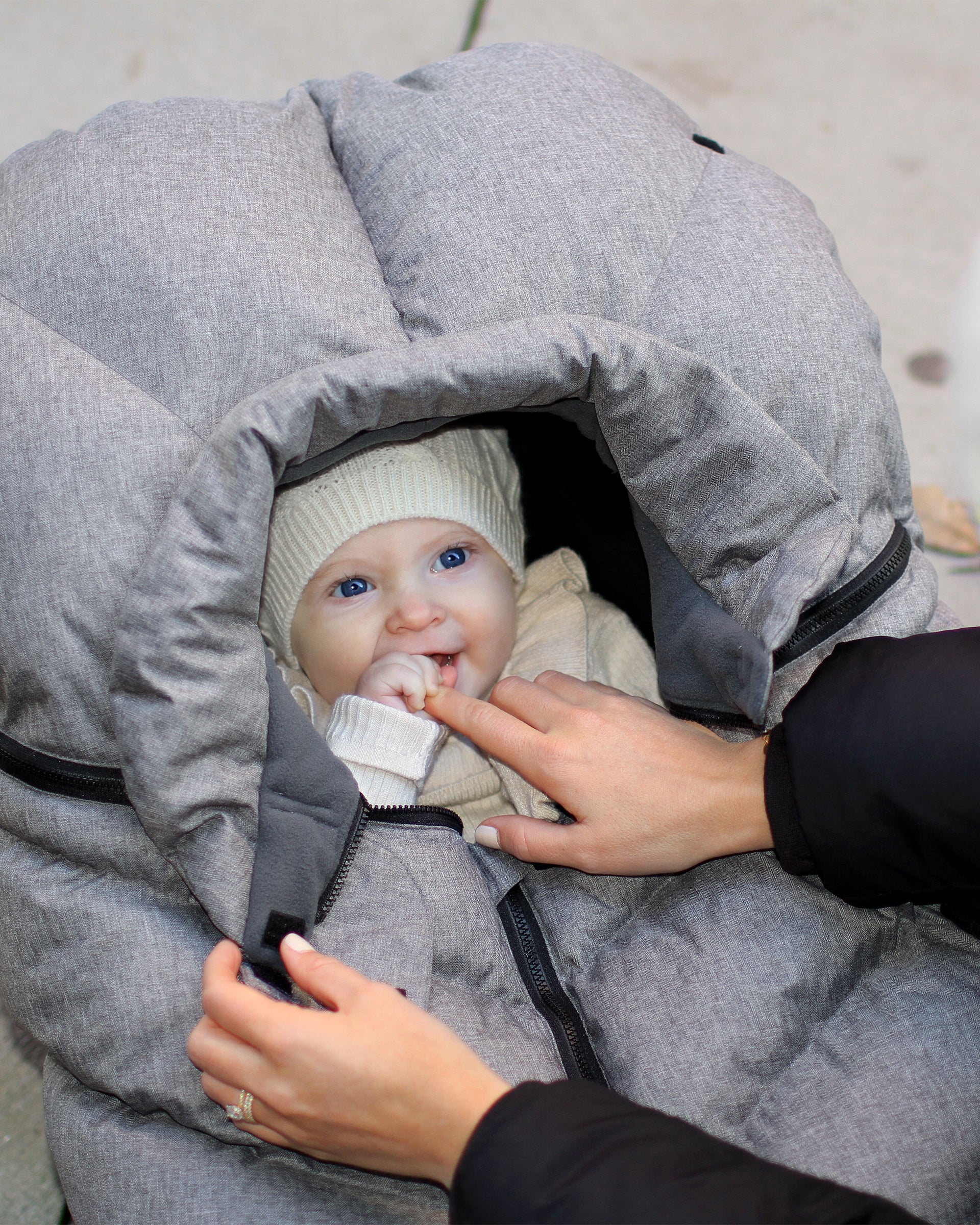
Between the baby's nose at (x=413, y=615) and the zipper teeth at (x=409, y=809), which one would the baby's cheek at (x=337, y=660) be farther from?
the zipper teeth at (x=409, y=809)

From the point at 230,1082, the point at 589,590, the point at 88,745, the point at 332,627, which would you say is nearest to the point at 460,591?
the point at 332,627

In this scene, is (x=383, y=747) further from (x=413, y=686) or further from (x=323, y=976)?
(x=323, y=976)

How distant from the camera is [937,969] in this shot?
0.91m

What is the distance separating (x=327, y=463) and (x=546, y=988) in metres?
0.49

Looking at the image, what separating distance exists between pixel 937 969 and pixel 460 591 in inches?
21.3

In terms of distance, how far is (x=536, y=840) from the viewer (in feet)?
3.21

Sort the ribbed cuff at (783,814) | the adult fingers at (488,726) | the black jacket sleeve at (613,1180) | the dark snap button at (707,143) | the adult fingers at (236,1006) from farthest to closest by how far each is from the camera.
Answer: the dark snap button at (707,143)
the adult fingers at (488,726)
the ribbed cuff at (783,814)
the adult fingers at (236,1006)
the black jacket sleeve at (613,1180)

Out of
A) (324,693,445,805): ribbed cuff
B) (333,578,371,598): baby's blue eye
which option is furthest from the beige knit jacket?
(333,578,371,598): baby's blue eye

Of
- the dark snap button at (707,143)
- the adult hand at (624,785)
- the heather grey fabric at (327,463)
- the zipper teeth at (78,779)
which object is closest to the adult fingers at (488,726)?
the adult hand at (624,785)

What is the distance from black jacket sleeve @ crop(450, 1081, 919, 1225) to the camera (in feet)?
2.15

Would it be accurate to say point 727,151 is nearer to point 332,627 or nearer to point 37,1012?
point 332,627

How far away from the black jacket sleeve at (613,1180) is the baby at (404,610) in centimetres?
39

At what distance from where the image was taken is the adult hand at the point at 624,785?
0.94 metres

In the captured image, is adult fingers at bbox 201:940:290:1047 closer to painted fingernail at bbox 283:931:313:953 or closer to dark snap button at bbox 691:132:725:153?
painted fingernail at bbox 283:931:313:953
